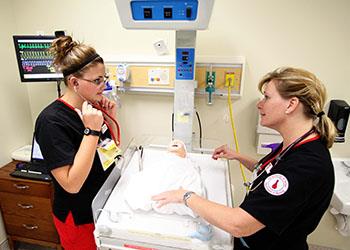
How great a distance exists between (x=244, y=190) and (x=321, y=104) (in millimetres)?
1374

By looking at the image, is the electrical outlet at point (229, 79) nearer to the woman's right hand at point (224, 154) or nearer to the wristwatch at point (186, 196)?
the woman's right hand at point (224, 154)

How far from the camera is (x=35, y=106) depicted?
7.20 feet

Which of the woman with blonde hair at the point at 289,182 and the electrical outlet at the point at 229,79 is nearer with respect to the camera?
the woman with blonde hair at the point at 289,182

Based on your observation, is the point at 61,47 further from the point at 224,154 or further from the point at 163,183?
the point at 224,154

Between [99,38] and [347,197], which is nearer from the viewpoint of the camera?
[347,197]

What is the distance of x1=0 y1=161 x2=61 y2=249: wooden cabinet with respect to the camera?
178cm

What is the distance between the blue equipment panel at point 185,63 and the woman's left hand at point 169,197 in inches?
26.9

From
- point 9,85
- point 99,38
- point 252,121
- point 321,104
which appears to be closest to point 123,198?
point 321,104

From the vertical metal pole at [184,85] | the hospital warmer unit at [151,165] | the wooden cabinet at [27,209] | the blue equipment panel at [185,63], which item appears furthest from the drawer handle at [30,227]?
the blue equipment panel at [185,63]

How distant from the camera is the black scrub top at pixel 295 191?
81cm

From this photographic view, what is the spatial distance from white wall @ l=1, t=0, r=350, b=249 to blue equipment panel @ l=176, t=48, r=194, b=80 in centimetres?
44

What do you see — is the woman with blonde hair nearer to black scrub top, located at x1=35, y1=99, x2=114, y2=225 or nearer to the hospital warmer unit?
the hospital warmer unit

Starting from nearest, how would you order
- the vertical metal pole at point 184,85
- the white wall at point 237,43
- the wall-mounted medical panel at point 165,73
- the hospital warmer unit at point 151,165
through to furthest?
the hospital warmer unit at point 151,165, the vertical metal pole at point 184,85, the white wall at point 237,43, the wall-mounted medical panel at point 165,73

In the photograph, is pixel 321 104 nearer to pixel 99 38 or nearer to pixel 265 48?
pixel 265 48
